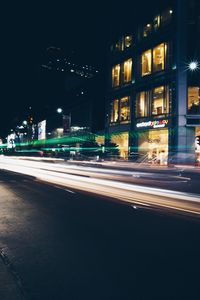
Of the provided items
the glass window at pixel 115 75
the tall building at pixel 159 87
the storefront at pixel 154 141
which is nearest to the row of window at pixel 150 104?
the tall building at pixel 159 87

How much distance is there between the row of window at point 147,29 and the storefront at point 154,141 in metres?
10.9

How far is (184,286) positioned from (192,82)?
3835cm

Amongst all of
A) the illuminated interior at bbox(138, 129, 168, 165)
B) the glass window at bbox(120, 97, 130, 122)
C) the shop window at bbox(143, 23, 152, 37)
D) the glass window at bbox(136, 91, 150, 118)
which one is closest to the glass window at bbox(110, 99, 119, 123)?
the glass window at bbox(120, 97, 130, 122)

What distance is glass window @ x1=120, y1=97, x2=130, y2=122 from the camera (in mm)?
49875

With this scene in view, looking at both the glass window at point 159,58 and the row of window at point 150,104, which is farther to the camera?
the glass window at point 159,58

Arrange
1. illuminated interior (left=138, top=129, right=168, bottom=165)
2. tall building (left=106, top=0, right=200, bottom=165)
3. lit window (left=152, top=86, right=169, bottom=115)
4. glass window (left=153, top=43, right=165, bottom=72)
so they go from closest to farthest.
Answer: tall building (left=106, top=0, right=200, bottom=165)
illuminated interior (left=138, top=129, right=168, bottom=165)
lit window (left=152, top=86, right=169, bottom=115)
glass window (left=153, top=43, right=165, bottom=72)

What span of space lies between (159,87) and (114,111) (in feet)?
33.8

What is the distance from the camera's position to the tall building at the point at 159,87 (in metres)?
40.5

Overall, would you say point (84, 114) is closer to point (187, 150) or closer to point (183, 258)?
point (187, 150)

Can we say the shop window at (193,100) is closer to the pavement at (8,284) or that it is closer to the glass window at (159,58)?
the glass window at (159,58)

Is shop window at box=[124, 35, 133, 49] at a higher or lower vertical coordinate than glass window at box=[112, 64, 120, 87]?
higher

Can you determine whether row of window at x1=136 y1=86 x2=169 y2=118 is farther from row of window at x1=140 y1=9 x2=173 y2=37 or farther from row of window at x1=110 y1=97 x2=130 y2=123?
row of window at x1=140 y1=9 x2=173 y2=37

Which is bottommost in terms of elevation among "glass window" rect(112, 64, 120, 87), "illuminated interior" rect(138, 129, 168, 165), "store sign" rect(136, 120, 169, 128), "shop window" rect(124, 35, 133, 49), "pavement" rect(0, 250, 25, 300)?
"pavement" rect(0, 250, 25, 300)

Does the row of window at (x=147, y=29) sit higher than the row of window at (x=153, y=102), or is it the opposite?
the row of window at (x=147, y=29)
